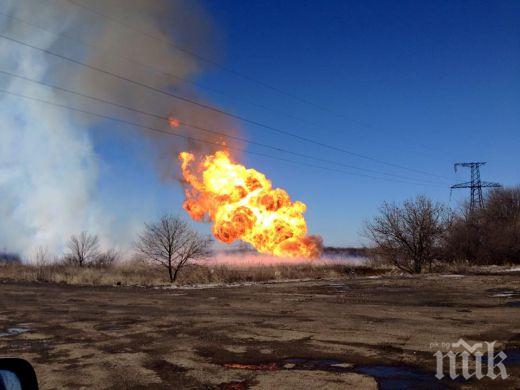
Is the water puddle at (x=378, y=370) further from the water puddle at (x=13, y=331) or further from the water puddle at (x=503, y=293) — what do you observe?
the water puddle at (x=503, y=293)

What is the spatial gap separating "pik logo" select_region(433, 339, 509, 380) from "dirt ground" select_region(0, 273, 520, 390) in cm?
18

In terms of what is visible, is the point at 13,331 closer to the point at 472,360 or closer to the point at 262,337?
the point at 262,337

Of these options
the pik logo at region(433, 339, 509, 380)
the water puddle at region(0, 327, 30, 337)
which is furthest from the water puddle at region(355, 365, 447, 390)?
the water puddle at region(0, 327, 30, 337)

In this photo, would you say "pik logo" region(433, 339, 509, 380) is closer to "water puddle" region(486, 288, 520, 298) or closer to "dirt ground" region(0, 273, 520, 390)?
"dirt ground" region(0, 273, 520, 390)

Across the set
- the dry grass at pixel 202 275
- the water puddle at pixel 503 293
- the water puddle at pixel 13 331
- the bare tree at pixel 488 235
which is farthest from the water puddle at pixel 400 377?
the bare tree at pixel 488 235

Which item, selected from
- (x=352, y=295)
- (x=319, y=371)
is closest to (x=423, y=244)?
(x=352, y=295)

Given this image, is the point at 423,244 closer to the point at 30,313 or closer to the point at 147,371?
the point at 30,313

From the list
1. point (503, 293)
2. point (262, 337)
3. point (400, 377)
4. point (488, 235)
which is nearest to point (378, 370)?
point (400, 377)

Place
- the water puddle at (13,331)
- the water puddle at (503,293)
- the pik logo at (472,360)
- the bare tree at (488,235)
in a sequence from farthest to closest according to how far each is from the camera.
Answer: the bare tree at (488,235)
the water puddle at (503,293)
the water puddle at (13,331)
the pik logo at (472,360)

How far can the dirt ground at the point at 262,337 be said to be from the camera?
23.5 ft

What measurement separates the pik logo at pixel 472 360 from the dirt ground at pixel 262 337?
0.18 m

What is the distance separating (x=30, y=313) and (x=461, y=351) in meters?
13.2

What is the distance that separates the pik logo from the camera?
693cm

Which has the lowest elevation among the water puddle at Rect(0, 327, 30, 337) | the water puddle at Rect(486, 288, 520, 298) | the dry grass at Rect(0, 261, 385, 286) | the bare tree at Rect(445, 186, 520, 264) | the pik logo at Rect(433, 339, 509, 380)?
the pik logo at Rect(433, 339, 509, 380)
